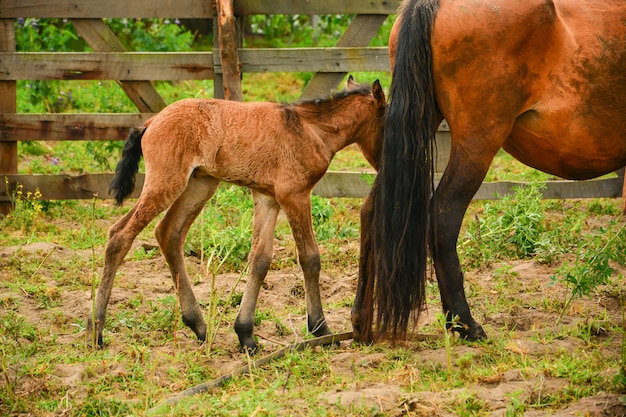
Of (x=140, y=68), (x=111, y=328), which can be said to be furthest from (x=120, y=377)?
(x=140, y=68)

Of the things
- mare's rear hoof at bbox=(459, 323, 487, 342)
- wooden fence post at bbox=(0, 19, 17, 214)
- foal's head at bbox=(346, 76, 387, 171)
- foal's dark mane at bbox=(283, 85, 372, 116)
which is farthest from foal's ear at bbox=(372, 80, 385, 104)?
wooden fence post at bbox=(0, 19, 17, 214)

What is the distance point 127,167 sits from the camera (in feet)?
17.9

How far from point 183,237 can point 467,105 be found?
1.99 metres

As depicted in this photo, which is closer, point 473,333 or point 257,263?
point 473,333

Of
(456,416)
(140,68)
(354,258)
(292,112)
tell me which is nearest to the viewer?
(456,416)

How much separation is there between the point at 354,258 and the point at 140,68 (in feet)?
10.1

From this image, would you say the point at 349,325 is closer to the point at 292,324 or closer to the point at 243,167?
the point at 292,324

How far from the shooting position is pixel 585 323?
529cm

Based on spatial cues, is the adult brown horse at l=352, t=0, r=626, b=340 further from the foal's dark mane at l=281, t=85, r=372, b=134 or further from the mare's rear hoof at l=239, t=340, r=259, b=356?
the mare's rear hoof at l=239, t=340, r=259, b=356

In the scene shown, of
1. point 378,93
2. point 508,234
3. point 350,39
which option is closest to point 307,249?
point 378,93

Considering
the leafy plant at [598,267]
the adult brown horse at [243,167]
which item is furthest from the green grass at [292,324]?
the adult brown horse at [243,167]

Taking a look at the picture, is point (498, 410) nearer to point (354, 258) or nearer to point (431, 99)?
point (431, 99)

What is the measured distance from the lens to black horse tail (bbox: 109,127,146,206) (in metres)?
5.43

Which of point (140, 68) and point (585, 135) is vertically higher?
point (140, 68)
